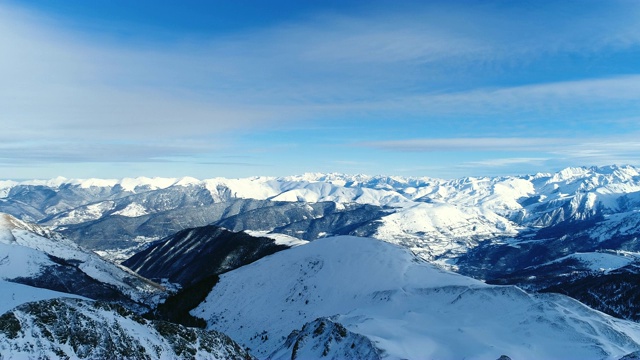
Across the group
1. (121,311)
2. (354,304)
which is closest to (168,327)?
(121,311)

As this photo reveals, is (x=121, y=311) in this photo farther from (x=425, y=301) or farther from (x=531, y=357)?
(x=425, y=301)

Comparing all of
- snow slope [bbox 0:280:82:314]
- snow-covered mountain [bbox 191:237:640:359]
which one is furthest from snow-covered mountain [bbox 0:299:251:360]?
snow slope [bbox 0:280:82:314]

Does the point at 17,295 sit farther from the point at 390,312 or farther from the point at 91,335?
the point at 390,312

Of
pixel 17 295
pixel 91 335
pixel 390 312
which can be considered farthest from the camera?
pixel 17 295

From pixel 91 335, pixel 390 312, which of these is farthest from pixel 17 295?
pixel 390 312

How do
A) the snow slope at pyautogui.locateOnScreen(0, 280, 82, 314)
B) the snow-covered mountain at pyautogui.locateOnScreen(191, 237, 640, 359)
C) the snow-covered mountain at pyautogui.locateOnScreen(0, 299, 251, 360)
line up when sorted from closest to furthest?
the snow-covered mountain at pyautogui.locateOnScreen(0, 299, 251, 360) < the snow-covered mountain at pyautogui.locateOnScreen(191, 237, 640, 359) < the snow slope at pyautogui.locateOnScreen(0, 280, 82, 314)

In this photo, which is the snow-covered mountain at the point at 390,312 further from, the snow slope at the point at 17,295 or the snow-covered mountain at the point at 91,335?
the snow slope at the point at 17,295

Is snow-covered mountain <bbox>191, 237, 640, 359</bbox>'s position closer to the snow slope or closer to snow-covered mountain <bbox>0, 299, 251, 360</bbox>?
snow-covered mountain <bbox>0, 299, 251, 360</bbox>
